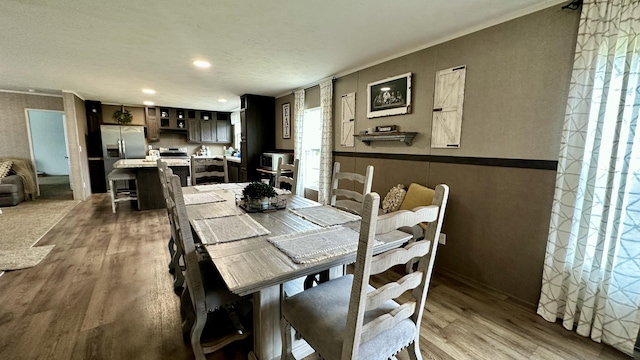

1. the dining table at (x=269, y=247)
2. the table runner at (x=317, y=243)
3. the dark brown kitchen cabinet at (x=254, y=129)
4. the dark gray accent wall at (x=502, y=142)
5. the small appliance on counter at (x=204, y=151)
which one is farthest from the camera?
the small appliance on counter at (x=204, y=151)

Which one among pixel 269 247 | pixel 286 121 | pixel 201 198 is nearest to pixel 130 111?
pixel 286 121

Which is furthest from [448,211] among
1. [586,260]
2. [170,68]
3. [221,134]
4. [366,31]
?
[221,134]

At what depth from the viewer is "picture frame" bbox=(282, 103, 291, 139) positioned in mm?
5002

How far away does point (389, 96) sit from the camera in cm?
299

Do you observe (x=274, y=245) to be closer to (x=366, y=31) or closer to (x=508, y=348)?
(x=508, y=348)

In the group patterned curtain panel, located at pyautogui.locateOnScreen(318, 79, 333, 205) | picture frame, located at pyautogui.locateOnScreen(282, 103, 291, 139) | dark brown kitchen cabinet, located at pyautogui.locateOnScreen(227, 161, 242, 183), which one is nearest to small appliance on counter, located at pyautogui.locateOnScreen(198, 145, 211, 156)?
dark brown kitchen cabinet, located at pyautogui.locateOnScreen(227, 161, 242, 183)

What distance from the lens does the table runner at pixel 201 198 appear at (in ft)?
6.92

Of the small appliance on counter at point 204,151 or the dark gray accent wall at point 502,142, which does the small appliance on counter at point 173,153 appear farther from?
the dark gray accent wall at point 502,142

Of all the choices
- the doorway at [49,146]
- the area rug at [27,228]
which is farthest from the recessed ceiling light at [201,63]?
the doorway at [49,146]

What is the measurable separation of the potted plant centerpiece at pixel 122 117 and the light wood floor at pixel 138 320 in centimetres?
487

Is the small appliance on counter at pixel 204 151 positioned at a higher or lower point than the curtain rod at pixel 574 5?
lower

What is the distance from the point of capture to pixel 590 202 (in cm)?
165

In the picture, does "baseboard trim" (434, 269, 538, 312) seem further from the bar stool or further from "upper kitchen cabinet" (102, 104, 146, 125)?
"upper kitchen cabinet" (102, 104, 146, 125)

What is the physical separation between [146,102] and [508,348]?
7834 mm
